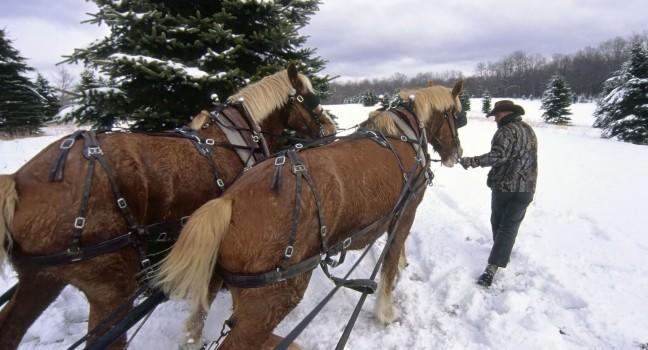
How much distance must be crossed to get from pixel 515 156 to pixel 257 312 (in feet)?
10.6

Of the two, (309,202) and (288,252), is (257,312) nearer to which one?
(288,252)

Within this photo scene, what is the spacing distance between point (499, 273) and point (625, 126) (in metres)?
22.0

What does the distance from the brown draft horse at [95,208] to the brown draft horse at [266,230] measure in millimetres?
480

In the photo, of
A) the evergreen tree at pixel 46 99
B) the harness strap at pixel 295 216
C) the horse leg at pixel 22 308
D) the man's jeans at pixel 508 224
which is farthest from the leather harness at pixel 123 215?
the evergreen tree at pixel 46 99

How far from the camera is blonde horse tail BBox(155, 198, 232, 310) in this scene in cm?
183

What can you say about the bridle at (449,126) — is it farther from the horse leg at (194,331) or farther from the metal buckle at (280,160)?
the horse leg at (194,331)

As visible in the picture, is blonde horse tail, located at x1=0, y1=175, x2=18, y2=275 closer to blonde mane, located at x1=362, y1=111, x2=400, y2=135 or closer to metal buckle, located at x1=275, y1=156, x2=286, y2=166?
metal buckle, located at x1=275, y1=156, x2=286, y2=166

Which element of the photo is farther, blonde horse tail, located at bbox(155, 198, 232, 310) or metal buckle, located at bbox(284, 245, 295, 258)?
metal buckle, located at bbox(284, 245, 295, 258)

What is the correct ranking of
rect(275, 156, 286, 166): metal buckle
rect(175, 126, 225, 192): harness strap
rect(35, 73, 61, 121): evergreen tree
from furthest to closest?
rect(35, 73, 61, 121): evergreen tree, rect(175, 126, 225, 192): harness strap, rect(275, 156, 286, 166): metal buckle

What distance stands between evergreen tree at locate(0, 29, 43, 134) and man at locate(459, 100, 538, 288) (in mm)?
22822

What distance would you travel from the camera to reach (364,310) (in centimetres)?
355

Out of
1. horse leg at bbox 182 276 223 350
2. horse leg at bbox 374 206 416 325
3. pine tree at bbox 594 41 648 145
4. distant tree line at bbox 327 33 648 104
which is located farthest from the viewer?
distant tree line at bbox 327 33 648 104

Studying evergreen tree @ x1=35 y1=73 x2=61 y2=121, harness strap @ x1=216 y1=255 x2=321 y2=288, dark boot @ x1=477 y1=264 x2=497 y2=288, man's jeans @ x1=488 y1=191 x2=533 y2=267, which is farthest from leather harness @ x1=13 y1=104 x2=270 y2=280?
evergreen tree @ x1=35 y1=73 x2=61 y2=121

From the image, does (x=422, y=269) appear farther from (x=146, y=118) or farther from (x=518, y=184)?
(x=146, y=118)
